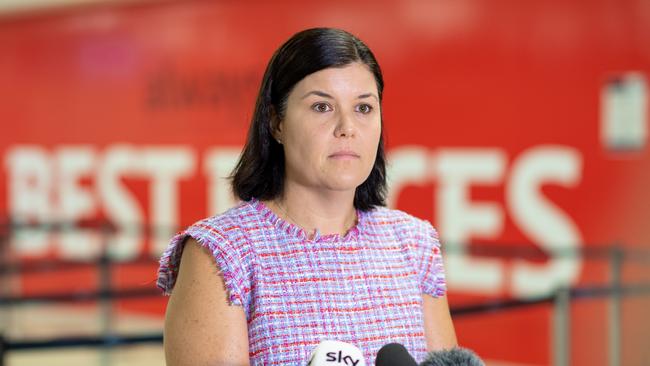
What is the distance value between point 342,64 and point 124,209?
7730mm

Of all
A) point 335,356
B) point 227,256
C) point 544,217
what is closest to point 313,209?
point 227,256

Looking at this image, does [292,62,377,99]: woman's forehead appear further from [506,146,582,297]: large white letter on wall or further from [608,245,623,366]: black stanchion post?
[506,146,582,297]: large white letter on wall

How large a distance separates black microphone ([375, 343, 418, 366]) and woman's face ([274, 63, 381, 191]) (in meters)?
0.36

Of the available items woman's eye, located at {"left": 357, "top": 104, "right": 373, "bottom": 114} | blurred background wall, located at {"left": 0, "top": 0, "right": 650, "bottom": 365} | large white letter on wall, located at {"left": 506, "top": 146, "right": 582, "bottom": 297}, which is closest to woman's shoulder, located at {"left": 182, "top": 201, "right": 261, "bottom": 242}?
woman's eye, located at {"left": 357, "top": 104, "right": 373, "bottom": 114}

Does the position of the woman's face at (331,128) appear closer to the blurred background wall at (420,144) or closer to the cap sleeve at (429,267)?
the cap sleeve at (429,267)

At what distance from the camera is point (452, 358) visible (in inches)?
46.4

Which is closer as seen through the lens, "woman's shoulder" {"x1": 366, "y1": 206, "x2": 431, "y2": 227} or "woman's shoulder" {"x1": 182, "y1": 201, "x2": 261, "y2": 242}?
"woman's shoulder" {"x1": 182, "y1": 201, "x2": 261, "y2": 242}

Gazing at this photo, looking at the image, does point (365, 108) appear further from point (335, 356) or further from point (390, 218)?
point (335, 356)

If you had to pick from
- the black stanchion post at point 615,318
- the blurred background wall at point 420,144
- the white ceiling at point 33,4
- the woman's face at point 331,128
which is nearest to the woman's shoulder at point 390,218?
the woman's face at point 331,128

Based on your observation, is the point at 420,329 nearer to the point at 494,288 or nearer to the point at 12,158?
the point at 494,288

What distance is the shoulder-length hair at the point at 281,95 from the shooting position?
Result: 1524 mm

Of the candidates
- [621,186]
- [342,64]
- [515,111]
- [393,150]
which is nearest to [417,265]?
[342,64]

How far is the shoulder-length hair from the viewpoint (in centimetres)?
152

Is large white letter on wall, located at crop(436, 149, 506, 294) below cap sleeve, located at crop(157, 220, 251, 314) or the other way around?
below
